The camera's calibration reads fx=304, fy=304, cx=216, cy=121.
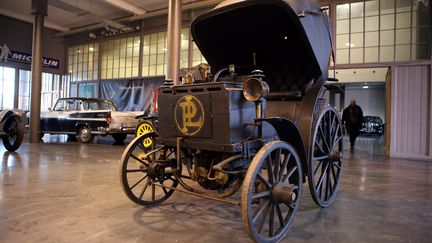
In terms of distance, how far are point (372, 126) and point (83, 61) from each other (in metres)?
16.2

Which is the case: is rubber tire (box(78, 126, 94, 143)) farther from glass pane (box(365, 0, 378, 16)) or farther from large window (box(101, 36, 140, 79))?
glass pane (box(365, 0, 378, 16))

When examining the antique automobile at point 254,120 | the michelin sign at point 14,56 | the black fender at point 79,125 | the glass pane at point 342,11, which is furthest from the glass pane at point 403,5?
the michelin sign at point 14,56

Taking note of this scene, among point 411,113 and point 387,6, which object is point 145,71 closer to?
point 387,6

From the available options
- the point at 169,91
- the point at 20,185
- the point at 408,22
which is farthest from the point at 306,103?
the point at 408,22

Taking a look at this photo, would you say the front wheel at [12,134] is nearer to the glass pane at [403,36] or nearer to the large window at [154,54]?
the large window at [154,54]

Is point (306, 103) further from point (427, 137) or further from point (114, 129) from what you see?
point (114, 129)

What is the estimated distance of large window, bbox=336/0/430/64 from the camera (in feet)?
25.4

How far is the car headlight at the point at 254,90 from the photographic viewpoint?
7.22 ft

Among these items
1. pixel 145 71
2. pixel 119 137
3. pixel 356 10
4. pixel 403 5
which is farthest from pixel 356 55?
pixel 145 71

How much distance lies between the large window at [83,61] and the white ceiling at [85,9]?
4.13 ft

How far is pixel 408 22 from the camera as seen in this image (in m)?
7.90

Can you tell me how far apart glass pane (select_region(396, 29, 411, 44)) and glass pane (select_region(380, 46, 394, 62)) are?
25 cm

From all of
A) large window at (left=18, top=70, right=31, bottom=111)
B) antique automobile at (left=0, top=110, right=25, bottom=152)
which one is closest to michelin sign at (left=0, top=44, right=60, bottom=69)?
large window at (left=18, top=70, right=31, bottom=111)

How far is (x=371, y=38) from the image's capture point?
328 inches
